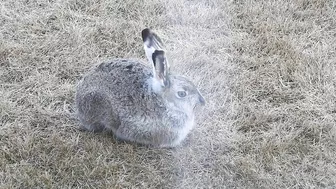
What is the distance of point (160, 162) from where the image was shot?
3271mm

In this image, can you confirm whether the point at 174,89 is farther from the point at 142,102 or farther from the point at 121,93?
the point at 121,93

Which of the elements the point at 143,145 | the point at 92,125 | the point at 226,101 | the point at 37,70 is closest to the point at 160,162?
the point at 143,145

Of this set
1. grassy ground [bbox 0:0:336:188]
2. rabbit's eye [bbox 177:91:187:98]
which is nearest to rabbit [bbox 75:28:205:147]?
rabbit's eye [bbox 177:91:187:98]

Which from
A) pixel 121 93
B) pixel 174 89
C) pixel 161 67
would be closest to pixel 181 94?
pixel 174 89

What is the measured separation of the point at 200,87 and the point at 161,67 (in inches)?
30.0

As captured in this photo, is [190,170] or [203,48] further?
[203,48]

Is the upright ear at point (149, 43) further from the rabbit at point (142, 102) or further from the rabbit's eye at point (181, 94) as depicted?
the rabbit's eye at point (181, 94)

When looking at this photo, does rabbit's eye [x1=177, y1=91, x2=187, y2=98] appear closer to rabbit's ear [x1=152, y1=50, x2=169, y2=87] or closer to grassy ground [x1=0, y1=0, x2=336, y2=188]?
rabbit's ear [x1=152, y1=50, x2=169, y2=87]

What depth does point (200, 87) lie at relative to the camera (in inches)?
150

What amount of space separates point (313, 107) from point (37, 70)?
6.26 ft

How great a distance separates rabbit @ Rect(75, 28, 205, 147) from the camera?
327 cm

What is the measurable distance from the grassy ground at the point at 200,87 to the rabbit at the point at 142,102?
0.10m

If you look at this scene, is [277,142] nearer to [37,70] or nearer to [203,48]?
[203,48]

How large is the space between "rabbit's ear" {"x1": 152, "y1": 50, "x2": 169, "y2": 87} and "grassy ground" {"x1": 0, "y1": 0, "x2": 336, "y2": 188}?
448 millimetres
